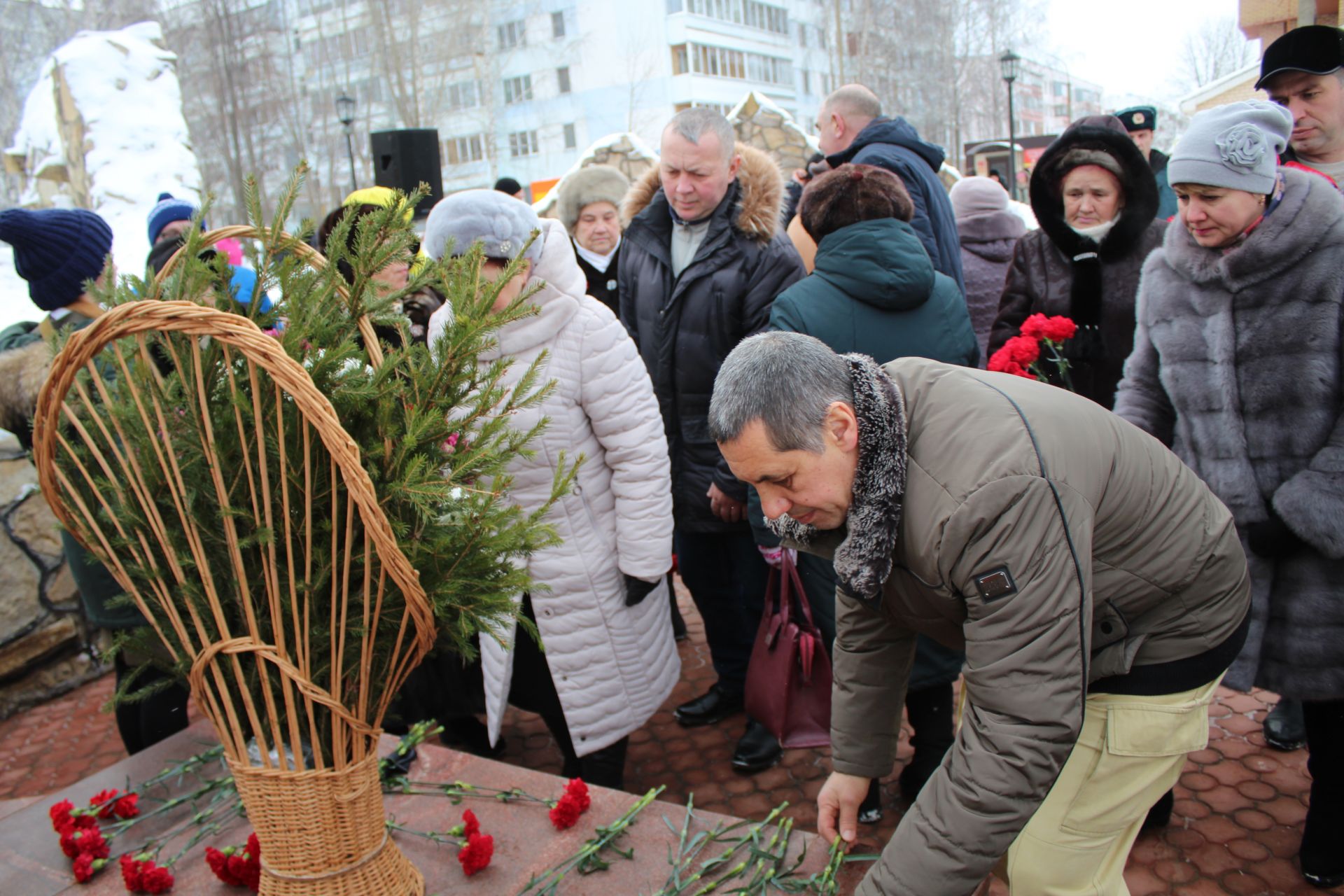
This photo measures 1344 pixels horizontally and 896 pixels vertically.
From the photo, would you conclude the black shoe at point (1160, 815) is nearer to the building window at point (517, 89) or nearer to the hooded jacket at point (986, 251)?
the hooded jacket at point (986, 251)

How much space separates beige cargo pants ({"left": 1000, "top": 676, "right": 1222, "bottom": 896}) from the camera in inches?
68.0

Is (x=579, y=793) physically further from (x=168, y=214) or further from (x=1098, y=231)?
(x=168, y=214)

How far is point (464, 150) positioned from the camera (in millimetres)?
43875

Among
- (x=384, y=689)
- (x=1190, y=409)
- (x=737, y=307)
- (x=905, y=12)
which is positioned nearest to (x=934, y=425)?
(x=384, y=689)

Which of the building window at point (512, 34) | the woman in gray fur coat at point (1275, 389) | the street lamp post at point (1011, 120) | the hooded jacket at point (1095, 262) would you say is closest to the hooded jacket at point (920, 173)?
the hooded jacket at point (1095, 262)

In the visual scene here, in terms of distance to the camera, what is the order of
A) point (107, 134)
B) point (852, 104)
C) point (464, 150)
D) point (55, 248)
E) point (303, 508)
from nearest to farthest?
point (303, 508), point (55, 248), point (852, 104), point (107, 134), point (464, 150)

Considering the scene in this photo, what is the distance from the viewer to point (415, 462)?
1531mm

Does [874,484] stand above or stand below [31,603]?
above

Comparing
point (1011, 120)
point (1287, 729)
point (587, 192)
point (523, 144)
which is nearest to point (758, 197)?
point (587, 192)

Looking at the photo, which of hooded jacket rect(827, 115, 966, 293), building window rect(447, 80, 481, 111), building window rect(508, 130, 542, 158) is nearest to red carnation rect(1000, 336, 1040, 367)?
hooded jacket rect(827, 115, 966, 293)

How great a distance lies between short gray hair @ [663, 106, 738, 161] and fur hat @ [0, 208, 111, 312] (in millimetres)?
1850

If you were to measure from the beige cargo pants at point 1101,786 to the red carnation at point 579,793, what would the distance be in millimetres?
985

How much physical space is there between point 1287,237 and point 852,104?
2.42 metres

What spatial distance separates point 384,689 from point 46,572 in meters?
4.01
